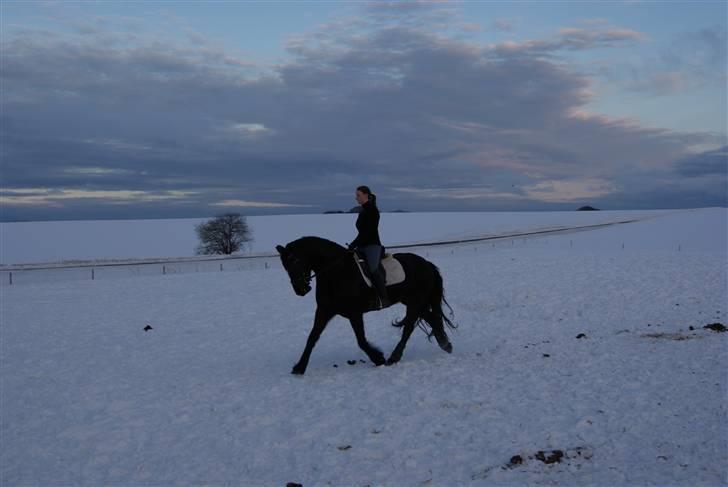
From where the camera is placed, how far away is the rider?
379 inches

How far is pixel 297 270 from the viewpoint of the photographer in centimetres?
922

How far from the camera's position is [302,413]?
24.7ft

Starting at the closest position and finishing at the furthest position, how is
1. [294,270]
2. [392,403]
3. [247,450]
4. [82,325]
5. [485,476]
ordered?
1. [485,476]
2. [247,450]
3. [392,403]
4. [294,270]
5. [82,325]

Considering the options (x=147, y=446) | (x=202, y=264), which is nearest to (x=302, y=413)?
(x=147, y=446)

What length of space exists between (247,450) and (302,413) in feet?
3.96

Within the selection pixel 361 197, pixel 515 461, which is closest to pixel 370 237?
pixel 361 197

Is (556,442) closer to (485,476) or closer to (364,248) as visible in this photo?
(485,476)

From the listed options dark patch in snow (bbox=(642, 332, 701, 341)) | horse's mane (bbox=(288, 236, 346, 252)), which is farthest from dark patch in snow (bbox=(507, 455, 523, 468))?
dark patch in snow (bbox=(642, 332, 701, 341))

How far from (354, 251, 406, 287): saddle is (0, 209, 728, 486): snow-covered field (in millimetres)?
1470

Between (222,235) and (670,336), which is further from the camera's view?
(222,235)

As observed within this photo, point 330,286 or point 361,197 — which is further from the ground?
point 361,197

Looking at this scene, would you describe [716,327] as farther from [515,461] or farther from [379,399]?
[515,461]

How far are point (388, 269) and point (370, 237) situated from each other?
2.36 feet

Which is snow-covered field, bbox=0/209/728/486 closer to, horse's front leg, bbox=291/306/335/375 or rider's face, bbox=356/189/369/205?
horse's front leg, bbox=291/306/335/375
